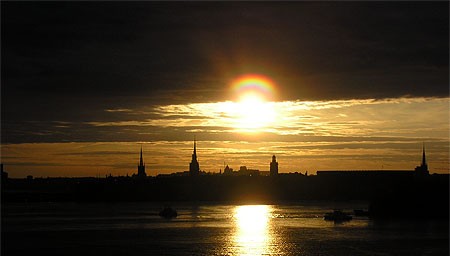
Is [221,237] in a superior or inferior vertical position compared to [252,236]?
inferior

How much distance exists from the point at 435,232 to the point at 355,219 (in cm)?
2489

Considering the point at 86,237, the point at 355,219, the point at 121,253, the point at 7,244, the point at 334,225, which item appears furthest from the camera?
the point at 355,219

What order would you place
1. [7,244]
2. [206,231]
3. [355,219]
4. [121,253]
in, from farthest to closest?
1. [355,219]
2. [206,231]
3. [7,244]
4. [121,253]

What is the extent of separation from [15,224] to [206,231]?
27.3m

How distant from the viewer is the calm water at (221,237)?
6494 cm

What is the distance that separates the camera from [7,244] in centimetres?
7150

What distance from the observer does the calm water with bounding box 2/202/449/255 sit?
64938 mm

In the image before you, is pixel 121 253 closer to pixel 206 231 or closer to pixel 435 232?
pixel 206 231

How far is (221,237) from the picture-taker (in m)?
76.9

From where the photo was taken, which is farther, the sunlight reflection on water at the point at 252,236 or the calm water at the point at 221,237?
the sunlight reflection on water at the point at 252,236

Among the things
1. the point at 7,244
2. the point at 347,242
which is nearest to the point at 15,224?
the point at 7,244

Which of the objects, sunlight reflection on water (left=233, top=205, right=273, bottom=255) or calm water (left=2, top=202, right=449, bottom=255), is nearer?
calm water (left=2, top=202, right=449, bottom=255)

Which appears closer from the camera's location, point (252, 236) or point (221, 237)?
point (221, 237)

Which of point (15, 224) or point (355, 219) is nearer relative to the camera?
point (15, 224)
